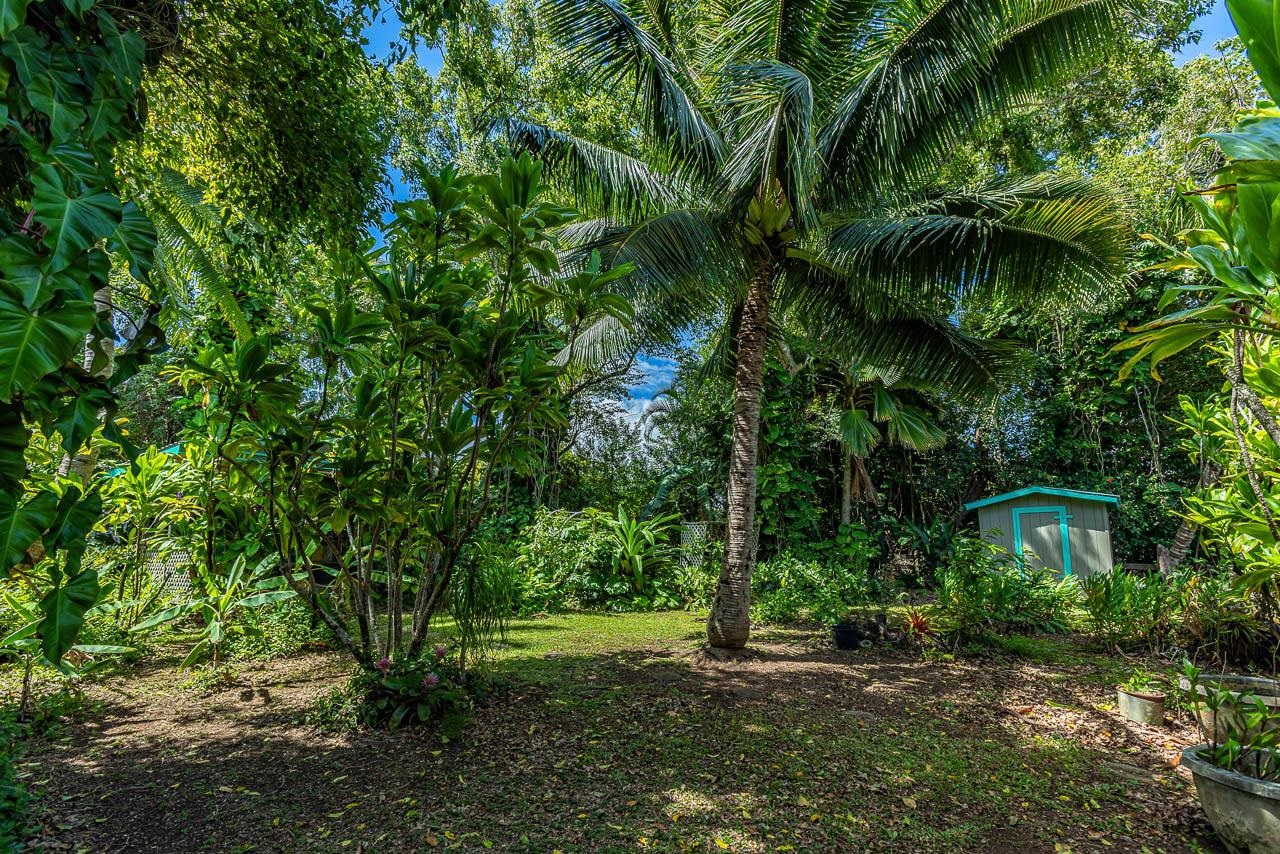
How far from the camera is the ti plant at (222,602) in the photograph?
457 cm

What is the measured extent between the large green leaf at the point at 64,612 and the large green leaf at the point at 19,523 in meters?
0.18

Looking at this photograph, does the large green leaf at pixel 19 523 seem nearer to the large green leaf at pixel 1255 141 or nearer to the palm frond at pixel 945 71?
the large green leaf at pixel 1255 141

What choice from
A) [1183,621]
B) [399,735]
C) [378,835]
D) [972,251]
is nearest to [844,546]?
[1183,621]

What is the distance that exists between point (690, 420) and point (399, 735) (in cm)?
911

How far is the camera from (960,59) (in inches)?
198

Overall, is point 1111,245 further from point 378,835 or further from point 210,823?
point 210,823

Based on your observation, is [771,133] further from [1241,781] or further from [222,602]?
[222,602]

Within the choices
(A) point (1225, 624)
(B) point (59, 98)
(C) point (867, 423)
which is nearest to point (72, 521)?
(B) point (59, 98)

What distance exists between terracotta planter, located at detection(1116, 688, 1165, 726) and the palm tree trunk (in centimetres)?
296

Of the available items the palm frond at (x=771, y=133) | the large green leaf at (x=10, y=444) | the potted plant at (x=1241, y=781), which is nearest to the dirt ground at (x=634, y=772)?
the potted plant at (x=1241, y=781)

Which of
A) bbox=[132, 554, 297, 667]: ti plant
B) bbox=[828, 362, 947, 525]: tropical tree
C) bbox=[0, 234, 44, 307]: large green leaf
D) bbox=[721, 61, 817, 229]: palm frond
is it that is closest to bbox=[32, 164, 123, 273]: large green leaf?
bbox=[0, 234, 44, 307]: large green leaf

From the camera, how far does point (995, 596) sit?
→ 7.02 metres

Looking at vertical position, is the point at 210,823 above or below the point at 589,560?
below

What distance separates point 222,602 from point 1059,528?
486 inches
